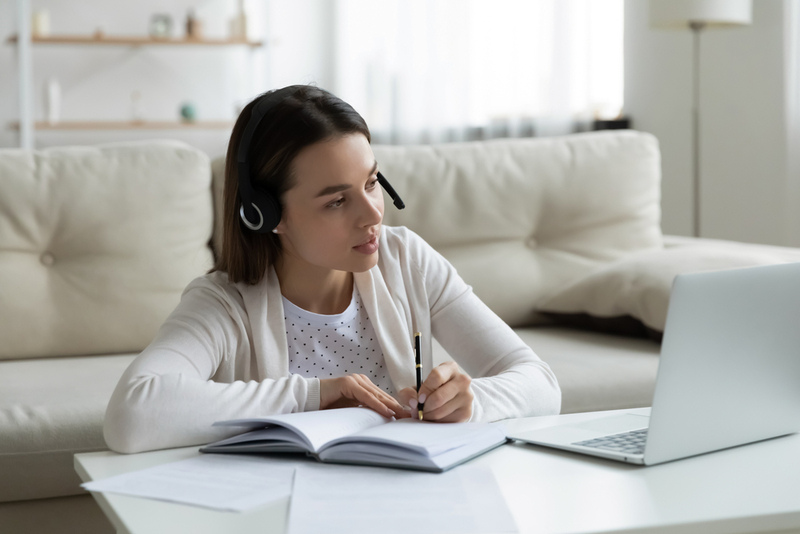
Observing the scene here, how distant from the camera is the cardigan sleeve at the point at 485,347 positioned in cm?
119

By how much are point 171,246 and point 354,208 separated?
971 millimetres

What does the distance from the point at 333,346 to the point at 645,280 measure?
37.8 inches

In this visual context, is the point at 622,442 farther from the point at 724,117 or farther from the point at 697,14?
the point at 724,117

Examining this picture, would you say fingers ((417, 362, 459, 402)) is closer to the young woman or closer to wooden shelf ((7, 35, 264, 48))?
the young woman

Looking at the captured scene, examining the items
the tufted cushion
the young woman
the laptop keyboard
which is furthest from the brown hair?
the tufted cushion

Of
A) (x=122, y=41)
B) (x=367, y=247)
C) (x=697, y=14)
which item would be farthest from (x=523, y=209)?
(x=122, y=41)

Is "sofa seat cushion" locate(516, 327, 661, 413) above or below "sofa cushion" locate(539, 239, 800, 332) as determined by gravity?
below

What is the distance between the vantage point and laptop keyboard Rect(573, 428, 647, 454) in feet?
2.94

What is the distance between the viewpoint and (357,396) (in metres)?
1.06

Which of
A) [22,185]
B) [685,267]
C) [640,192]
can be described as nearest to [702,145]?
[640,192]

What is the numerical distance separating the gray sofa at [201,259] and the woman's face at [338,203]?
0.60m

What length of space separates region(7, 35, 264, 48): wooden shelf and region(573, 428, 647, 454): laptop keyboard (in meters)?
3.80

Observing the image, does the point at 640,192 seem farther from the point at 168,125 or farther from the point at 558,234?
the point at 168,125

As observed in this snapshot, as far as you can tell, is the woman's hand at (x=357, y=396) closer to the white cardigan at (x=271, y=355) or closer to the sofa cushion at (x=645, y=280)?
the white cardigan at (x=271, y=355)
